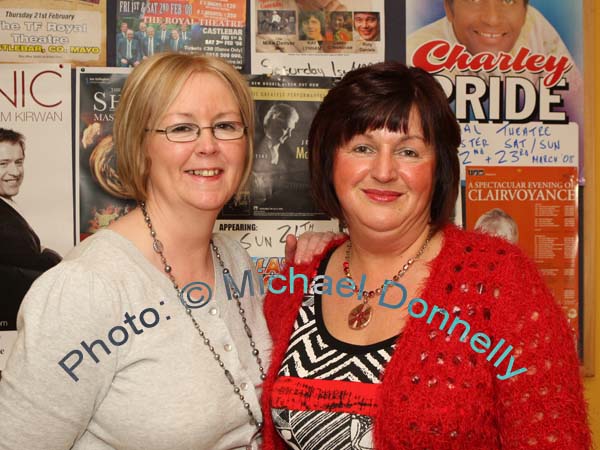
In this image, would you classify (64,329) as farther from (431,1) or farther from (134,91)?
(431,1)

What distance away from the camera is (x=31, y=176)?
1.65 m

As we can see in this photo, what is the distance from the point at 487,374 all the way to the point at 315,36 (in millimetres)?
1031

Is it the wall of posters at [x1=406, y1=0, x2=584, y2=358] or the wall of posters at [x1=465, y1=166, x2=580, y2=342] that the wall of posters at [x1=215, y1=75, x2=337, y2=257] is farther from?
the wall of posters at [x1=465, y1=166, x2=580, y2=342]

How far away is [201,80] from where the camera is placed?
116cm

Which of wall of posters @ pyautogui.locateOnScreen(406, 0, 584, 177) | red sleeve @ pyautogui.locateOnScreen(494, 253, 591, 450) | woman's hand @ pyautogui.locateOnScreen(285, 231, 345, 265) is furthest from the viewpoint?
wall of posters @ pyautogui.locateOnScreen(406, 0, 584, 177)

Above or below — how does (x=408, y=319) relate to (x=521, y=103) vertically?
below

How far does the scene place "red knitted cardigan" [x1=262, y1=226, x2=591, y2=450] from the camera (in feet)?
3.39

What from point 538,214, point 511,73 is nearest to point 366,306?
point 538,214

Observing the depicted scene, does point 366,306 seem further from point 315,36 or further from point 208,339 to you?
point 315,36

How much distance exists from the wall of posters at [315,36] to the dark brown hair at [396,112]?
47 centimetres

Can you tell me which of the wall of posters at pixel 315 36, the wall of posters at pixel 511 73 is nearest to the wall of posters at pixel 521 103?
the wall of posters at pixel 511 73

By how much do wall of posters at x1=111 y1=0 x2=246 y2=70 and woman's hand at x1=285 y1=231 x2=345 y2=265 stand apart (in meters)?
0.53

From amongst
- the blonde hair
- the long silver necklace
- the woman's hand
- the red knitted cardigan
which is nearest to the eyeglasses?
the blonde hair

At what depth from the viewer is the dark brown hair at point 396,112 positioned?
1.18 meters
